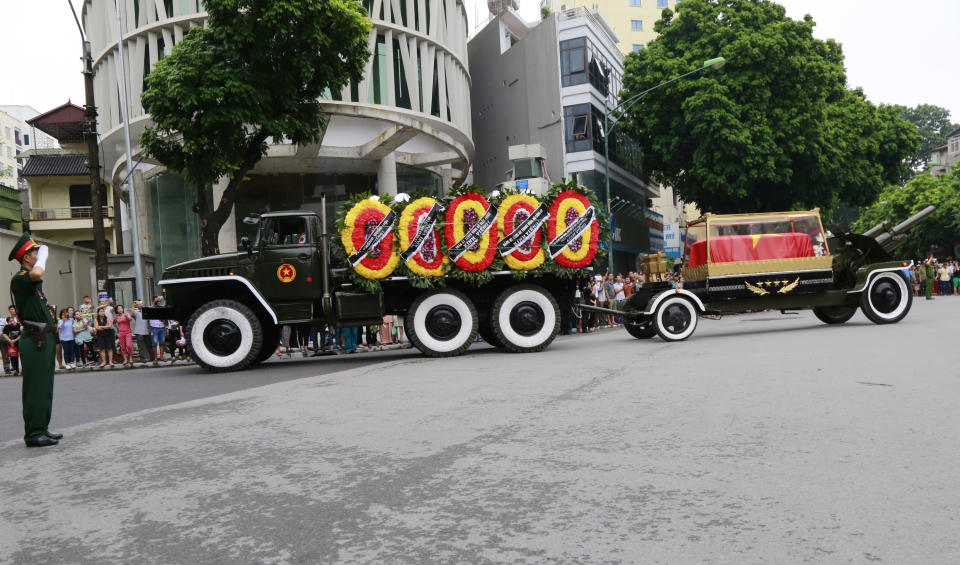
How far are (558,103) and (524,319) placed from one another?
26.8m

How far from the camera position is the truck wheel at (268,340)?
14.0 m

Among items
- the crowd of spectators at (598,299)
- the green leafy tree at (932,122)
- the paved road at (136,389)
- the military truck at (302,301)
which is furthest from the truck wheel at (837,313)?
the green leafy tree at (932,122)

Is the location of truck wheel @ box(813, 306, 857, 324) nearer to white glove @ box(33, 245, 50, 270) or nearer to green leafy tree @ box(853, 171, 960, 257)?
white glove @ box(33, 245, 50, 270)

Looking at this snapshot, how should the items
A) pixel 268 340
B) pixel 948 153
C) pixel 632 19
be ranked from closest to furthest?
pixel 268 340, pixel 632 19, pixel 948 153

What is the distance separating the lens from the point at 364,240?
1268cm

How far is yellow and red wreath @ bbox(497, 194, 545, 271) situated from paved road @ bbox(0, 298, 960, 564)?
482 centimetres

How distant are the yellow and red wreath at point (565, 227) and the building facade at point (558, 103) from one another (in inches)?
873

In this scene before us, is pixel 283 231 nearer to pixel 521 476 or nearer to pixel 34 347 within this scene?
pixel 34 347

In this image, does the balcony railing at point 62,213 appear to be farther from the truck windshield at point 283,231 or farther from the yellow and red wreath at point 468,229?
the yellow and red wreath at point 468,229

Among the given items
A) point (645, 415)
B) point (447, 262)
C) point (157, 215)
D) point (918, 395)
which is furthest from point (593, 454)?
point (157, 215)

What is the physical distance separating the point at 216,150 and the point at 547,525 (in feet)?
51.6

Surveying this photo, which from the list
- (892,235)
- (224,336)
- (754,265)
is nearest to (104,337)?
(224,336)

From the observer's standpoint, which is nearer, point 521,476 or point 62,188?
point 521,476

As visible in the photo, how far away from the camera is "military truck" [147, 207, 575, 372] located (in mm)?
12711
